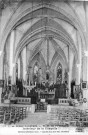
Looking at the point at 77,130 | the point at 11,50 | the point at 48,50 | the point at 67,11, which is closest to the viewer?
the point at 77,130

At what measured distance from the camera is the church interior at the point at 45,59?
68.1 ft

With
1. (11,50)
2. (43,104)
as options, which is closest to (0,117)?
(43,104)

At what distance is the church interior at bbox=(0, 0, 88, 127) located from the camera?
20750 millimetres

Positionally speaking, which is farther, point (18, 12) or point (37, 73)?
point (37, 73)

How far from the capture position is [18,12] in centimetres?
2369

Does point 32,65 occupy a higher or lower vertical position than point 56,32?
lower

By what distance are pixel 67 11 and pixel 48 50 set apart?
17.0m

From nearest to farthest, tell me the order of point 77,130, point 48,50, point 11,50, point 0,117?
point 77,130 → point 0,117 → point 11,50 → point 48,50

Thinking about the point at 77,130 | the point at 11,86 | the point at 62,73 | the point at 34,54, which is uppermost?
the point at 34,54

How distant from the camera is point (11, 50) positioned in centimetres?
3002

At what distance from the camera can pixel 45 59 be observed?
136 feet

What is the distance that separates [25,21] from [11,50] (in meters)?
4.20

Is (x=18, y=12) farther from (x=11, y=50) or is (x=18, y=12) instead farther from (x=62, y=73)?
(x=62, y=73)

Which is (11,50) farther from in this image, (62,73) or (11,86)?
(62,73)
